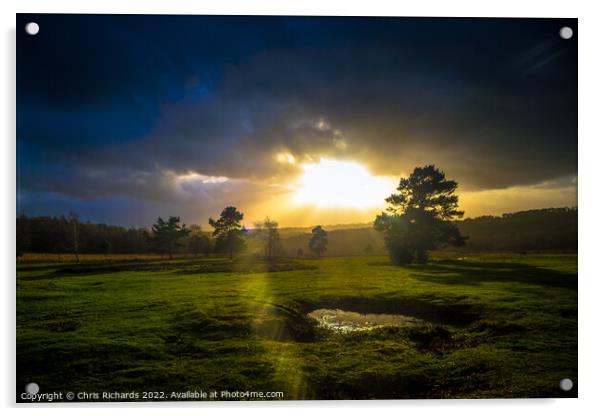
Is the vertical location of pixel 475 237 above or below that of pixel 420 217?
below

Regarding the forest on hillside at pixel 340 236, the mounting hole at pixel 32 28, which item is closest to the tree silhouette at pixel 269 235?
the forest on hillside at pixel 340 236

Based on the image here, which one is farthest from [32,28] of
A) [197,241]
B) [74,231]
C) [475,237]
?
[475,237]

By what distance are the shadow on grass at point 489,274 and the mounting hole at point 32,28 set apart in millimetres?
9286

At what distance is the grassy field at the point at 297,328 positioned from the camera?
605cm

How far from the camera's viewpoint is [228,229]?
7258 millimetres

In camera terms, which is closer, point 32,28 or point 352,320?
point 32,28

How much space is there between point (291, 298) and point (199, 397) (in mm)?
2528

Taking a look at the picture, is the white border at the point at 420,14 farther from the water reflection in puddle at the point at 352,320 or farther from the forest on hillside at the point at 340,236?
the water reflection in puddle at the point at 352,320

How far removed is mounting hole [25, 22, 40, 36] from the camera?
643 cm

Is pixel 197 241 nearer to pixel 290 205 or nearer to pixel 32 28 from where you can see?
pixel 290 205

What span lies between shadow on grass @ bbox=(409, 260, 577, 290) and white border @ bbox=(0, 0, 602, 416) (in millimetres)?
501

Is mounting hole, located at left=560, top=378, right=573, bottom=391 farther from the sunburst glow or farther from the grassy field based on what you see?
the sunburst glow

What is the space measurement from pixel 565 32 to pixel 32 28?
1068cm
